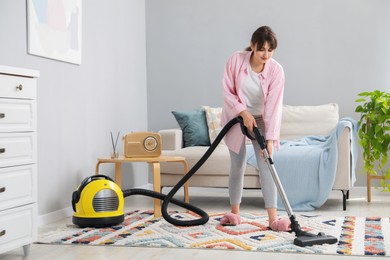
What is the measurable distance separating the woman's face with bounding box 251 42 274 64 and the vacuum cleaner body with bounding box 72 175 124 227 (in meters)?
1.11

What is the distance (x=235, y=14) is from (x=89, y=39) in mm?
1691

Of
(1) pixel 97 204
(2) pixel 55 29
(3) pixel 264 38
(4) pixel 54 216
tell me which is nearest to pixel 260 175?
(3) pixel 264 38

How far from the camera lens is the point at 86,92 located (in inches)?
173

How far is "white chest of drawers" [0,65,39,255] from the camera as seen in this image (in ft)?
8.52

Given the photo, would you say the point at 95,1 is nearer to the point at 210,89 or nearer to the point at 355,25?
the point at 210,89

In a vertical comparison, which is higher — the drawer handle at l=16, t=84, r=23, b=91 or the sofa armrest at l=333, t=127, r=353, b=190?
the drawer handle at l=16, t=84, r=23, b=91

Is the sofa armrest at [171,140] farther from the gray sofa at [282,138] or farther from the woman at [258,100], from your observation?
the woman at [258,100]

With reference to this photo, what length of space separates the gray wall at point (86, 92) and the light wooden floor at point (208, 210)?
331 millimetres

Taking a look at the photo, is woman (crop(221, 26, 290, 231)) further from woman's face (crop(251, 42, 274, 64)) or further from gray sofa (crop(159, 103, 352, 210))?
gray sofa (crop(159, 103, 352, 210))

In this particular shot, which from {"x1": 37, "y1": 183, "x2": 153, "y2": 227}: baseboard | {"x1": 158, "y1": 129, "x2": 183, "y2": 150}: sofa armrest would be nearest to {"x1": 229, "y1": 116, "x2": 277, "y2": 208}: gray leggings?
{"x1": 37, "y1": 183, "x2": 153, "y2": 227}: baseboard

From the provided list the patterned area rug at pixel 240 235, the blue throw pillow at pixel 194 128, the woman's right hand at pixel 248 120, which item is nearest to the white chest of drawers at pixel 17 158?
the patterned area rug at pixel 240 235

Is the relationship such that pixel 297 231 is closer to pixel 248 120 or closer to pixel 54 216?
pixel 248 120

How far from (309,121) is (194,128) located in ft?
3.09

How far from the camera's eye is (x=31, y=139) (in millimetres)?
2787
